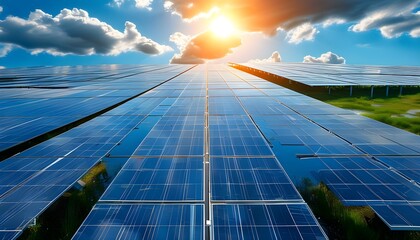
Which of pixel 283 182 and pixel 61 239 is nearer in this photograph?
pixel 61 239

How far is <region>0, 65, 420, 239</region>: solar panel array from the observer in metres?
6.64

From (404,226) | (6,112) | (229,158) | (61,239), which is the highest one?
(6,112)

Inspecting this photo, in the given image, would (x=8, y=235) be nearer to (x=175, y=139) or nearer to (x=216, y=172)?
(x=216, y=172)

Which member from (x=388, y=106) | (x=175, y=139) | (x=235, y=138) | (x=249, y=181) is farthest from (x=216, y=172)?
(x=388, y=106)

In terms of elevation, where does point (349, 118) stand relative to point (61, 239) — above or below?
above

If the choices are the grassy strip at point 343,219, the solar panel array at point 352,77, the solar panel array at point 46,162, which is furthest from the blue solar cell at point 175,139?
the solar panel array at point 352,77

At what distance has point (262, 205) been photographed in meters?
7.34

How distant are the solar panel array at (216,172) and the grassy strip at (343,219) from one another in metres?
0.66

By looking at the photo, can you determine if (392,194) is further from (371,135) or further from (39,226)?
(39,226)

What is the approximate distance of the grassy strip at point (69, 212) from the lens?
7.80m

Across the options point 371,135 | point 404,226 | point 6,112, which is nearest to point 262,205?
point 404,226

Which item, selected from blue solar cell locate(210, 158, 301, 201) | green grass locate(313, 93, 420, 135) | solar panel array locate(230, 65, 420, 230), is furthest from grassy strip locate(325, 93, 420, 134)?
blue solar cell locate(210, 158, 301, 201)

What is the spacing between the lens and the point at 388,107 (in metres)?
24.8

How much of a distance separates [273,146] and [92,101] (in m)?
19.3
